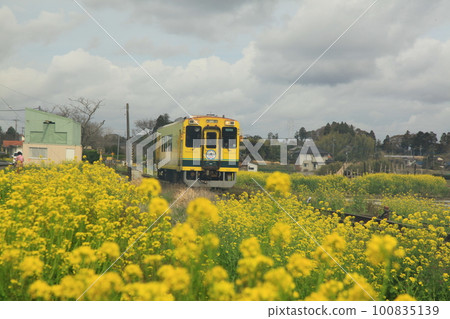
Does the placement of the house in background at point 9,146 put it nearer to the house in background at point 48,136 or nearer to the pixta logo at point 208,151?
the pixta logo at point 208,151

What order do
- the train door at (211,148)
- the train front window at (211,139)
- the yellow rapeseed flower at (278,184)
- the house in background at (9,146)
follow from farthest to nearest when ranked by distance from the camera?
the house in background at (9,146) → the train front window at (211,139) → the train door at (211,148) → the yellow rapeseed flower at (278,184)

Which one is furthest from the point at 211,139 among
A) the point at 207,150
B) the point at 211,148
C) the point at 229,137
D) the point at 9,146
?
the point at 9,146

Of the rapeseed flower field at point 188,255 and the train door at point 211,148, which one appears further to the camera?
the train door at point 211,148

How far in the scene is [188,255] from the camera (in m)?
2.79

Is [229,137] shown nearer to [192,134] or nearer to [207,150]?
[207,150]

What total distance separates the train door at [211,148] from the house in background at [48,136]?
66.9 ft

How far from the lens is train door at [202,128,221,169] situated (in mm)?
14844

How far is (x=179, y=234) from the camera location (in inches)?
113

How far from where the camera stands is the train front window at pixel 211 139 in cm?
1495

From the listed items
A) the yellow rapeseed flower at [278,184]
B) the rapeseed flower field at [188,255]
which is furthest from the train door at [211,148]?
the yellow rapeseed flower at [278,184]

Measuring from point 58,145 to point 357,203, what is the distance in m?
28.4

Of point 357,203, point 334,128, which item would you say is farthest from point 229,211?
point 334,128

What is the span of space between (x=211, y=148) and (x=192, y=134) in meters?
0.92
